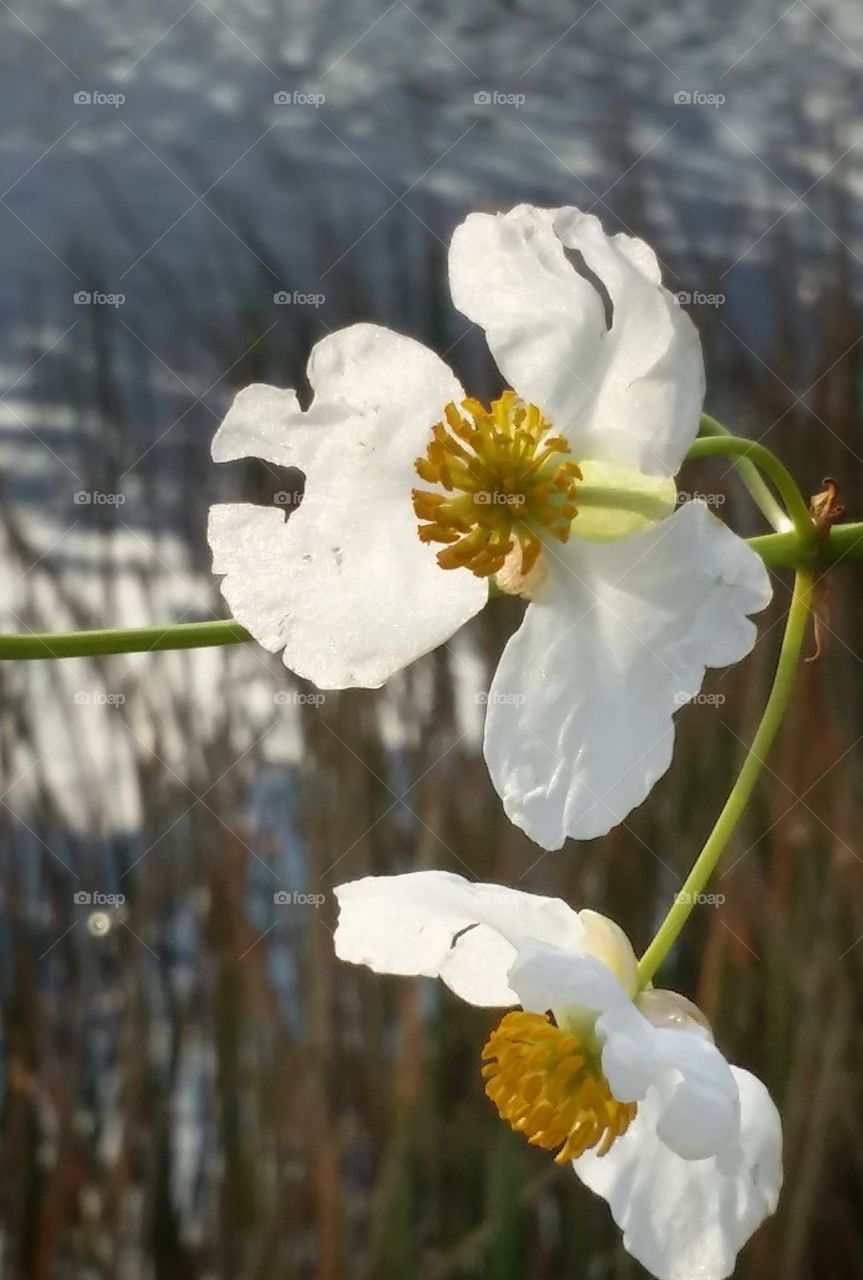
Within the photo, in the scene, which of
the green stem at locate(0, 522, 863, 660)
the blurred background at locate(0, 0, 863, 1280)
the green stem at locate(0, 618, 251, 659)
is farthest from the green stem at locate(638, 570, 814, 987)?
the blurred background at locate(0, 0, 863, 1280)

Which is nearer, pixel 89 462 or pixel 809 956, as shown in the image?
pixel 809 956

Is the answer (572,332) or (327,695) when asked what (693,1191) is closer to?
(572,332)

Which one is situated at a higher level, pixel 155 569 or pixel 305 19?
pixel 305 19

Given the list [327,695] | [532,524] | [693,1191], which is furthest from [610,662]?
[327,695]

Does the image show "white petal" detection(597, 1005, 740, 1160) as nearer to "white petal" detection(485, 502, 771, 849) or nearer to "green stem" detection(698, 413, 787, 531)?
"white petal" detection(485, 502, 771, 849)

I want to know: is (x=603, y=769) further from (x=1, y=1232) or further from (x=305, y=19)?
(x=305, y=19)

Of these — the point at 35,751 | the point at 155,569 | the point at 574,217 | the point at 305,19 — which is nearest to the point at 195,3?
the point at 305,19

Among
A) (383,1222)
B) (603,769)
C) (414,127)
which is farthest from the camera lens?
(414,127)
